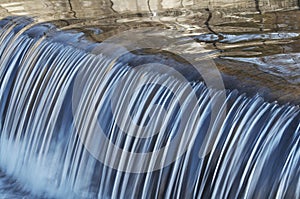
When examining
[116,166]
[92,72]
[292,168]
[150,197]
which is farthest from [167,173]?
[92,72]

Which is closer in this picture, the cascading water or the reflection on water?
the cascading water

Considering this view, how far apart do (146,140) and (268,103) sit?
35.1 inches

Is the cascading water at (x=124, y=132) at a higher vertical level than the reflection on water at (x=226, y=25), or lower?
lower

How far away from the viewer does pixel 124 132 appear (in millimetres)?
4832

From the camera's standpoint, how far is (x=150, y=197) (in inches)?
176

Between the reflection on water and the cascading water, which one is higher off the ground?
the reflection on water

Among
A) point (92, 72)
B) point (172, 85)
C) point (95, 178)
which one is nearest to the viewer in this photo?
point (172, 85)

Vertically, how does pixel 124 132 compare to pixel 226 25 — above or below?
below

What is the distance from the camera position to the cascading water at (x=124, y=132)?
3.93 meters

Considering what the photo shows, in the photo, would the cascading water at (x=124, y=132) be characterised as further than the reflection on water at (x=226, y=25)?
No

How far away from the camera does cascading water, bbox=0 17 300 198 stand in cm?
393

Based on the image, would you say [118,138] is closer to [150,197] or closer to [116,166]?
[116,166]

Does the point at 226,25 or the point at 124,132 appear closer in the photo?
the point at 124,132

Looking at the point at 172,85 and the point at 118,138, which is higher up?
the point at 172,85
